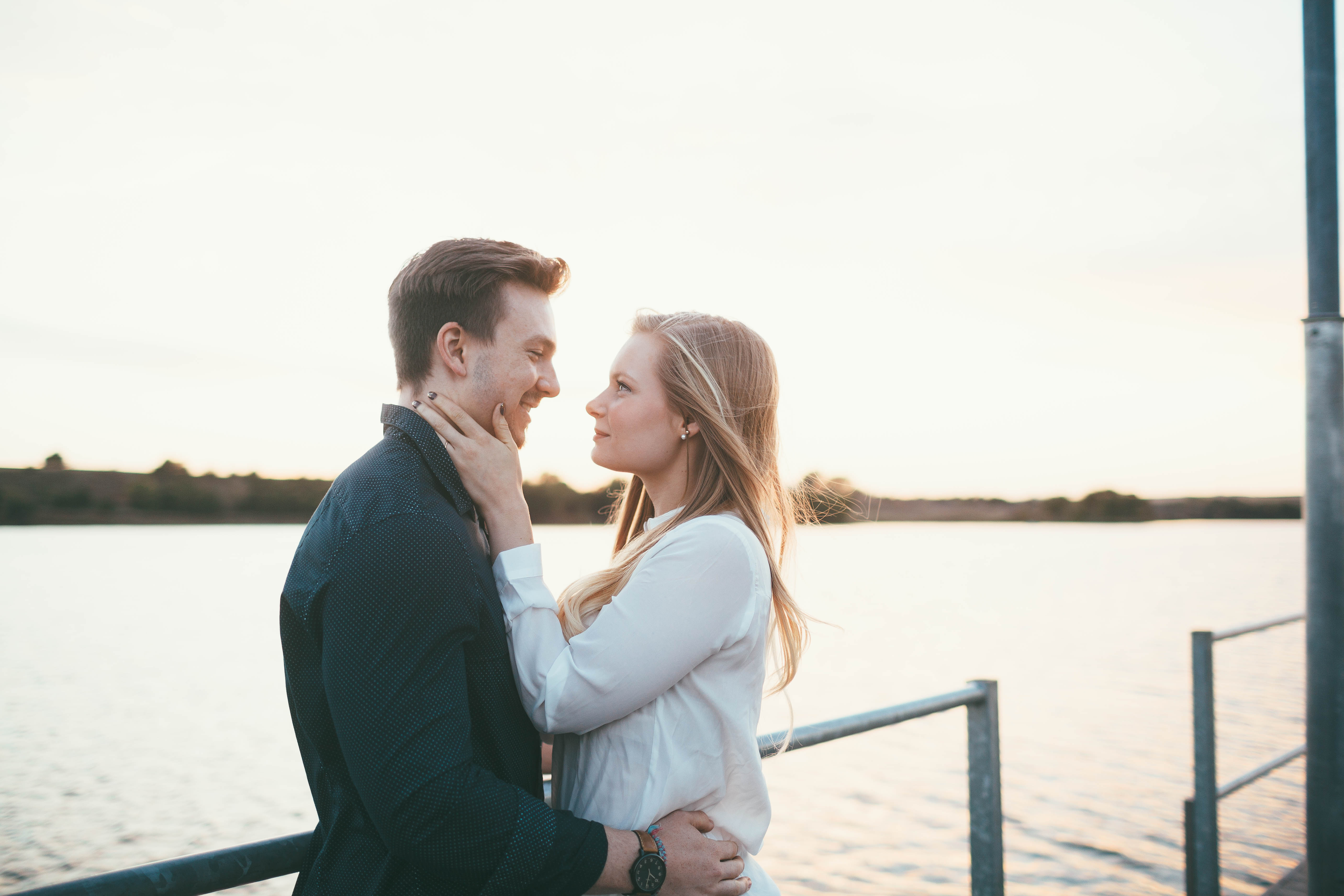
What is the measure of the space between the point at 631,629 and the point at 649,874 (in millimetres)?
424

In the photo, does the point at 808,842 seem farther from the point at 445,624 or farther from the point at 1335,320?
the point at 445,624

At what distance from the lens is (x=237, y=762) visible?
2220 centimetres

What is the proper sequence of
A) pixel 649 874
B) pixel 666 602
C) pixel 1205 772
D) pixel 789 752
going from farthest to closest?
pixel 1205 772
pixel 789 752
pixel 666 602
pixel 649 874

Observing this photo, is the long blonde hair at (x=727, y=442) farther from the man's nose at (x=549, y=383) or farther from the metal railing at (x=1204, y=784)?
the metal railing at (x=1204, y=784)

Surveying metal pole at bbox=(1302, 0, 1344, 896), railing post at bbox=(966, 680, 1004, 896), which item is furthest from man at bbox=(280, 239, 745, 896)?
metal pole at bbox=(1302, 0, 1344, 896)

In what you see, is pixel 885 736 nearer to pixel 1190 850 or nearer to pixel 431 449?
pixel 1190 850

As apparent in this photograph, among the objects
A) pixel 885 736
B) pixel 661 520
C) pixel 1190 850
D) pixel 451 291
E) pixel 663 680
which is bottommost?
pixel 885 736

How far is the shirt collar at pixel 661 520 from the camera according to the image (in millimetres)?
2131

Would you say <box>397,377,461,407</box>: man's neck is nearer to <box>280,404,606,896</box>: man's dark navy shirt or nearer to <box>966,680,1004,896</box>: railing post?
<box>280,404,606,896</box>: man's dark navy shirt

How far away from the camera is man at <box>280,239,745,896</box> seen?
55.5 inches

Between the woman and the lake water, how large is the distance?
43cm

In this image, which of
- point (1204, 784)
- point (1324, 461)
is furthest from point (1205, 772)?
point (1324, 461)

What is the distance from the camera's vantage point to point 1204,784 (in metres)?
4.16

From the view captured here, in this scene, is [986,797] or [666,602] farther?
[986,797]
